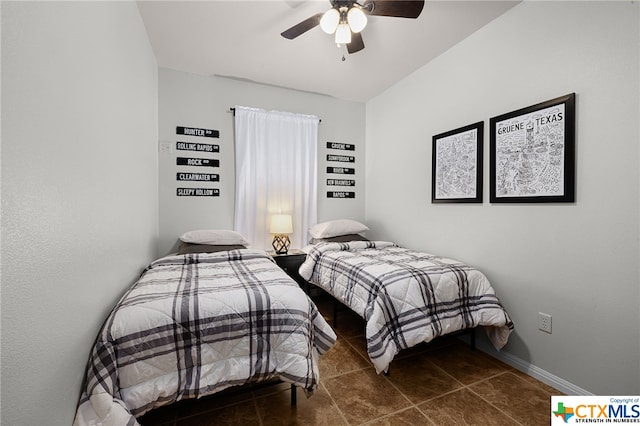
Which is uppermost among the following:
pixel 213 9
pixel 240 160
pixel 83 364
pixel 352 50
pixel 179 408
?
pixel 213 9

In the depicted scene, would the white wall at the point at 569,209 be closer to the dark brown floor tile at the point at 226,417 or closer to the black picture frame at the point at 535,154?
the black picture frame at the point at 535,154

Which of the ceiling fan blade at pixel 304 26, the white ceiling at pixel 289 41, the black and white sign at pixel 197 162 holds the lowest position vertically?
the black and white sign at pixel 197 162

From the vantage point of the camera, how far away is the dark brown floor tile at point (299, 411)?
1.43 meters

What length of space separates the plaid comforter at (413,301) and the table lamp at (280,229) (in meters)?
1.05

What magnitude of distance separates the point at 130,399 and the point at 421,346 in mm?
2000

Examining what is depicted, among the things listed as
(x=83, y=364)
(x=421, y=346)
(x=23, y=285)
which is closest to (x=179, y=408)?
(x=83, y=364)

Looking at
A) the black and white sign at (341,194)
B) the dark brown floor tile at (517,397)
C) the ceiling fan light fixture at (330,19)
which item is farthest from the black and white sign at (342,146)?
the dark brown floor tile at (517,397)

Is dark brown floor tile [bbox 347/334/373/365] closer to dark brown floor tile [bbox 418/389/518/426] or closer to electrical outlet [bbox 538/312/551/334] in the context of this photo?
dark brown floor tile [bbox 418/389/518/426]

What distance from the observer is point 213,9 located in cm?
203

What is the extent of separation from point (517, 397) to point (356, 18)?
8.38ft

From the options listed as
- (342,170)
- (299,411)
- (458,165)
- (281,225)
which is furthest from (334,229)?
(299,411)

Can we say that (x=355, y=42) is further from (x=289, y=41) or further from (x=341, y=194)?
(x=341, y=194)

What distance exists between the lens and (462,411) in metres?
1.51

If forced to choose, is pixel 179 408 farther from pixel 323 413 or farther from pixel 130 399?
pixel 323 413
